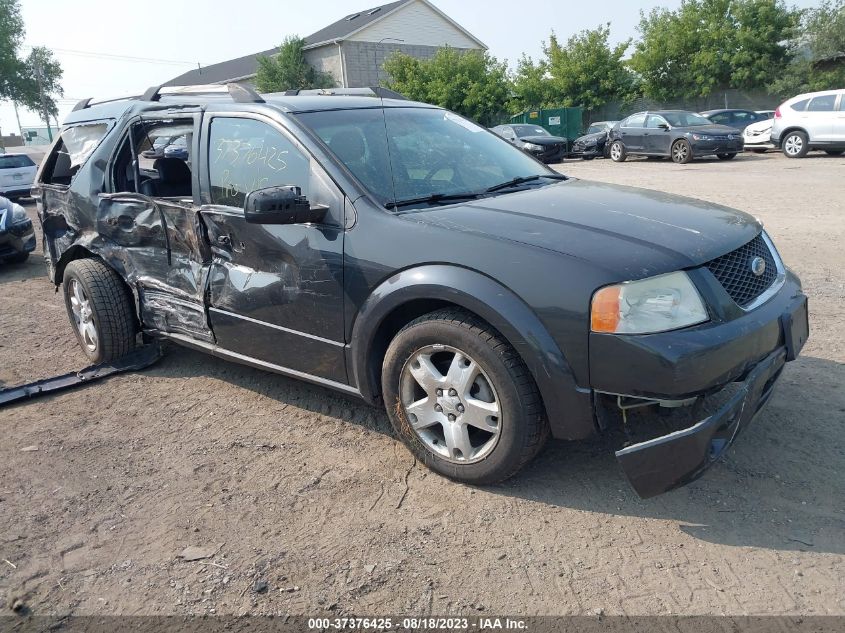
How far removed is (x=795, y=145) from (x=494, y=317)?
62.6ft

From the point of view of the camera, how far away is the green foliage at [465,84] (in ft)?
107

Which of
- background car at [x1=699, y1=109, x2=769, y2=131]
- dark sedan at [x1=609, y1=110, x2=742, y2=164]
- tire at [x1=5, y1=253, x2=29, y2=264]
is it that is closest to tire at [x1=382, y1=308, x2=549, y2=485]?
tire at [x1=5, y1=253, x2=29, y2=264]

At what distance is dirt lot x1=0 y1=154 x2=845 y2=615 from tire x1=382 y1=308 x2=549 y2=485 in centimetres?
18

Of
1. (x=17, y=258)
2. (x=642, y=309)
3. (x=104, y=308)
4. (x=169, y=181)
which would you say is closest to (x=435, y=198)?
(x=642, y=309)

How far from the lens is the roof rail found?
4.00 meters

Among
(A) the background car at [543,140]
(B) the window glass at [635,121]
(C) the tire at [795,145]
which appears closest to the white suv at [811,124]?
(C) the tire at [795,145]

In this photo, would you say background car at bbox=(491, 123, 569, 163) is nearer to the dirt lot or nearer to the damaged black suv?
the damaged black suv

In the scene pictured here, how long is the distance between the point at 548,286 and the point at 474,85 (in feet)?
103

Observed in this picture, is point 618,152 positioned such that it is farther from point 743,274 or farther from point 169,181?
point 743,274

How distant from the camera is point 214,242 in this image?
3965mm

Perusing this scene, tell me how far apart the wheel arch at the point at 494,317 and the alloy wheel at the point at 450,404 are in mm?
223

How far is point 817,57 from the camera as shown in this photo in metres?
27.9

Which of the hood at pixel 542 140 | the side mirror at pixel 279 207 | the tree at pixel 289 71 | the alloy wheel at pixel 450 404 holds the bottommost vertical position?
the alloy wheel at pixel 450 404

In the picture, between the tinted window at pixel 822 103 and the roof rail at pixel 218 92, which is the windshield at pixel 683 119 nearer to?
the tinted window at pixel 822 103
